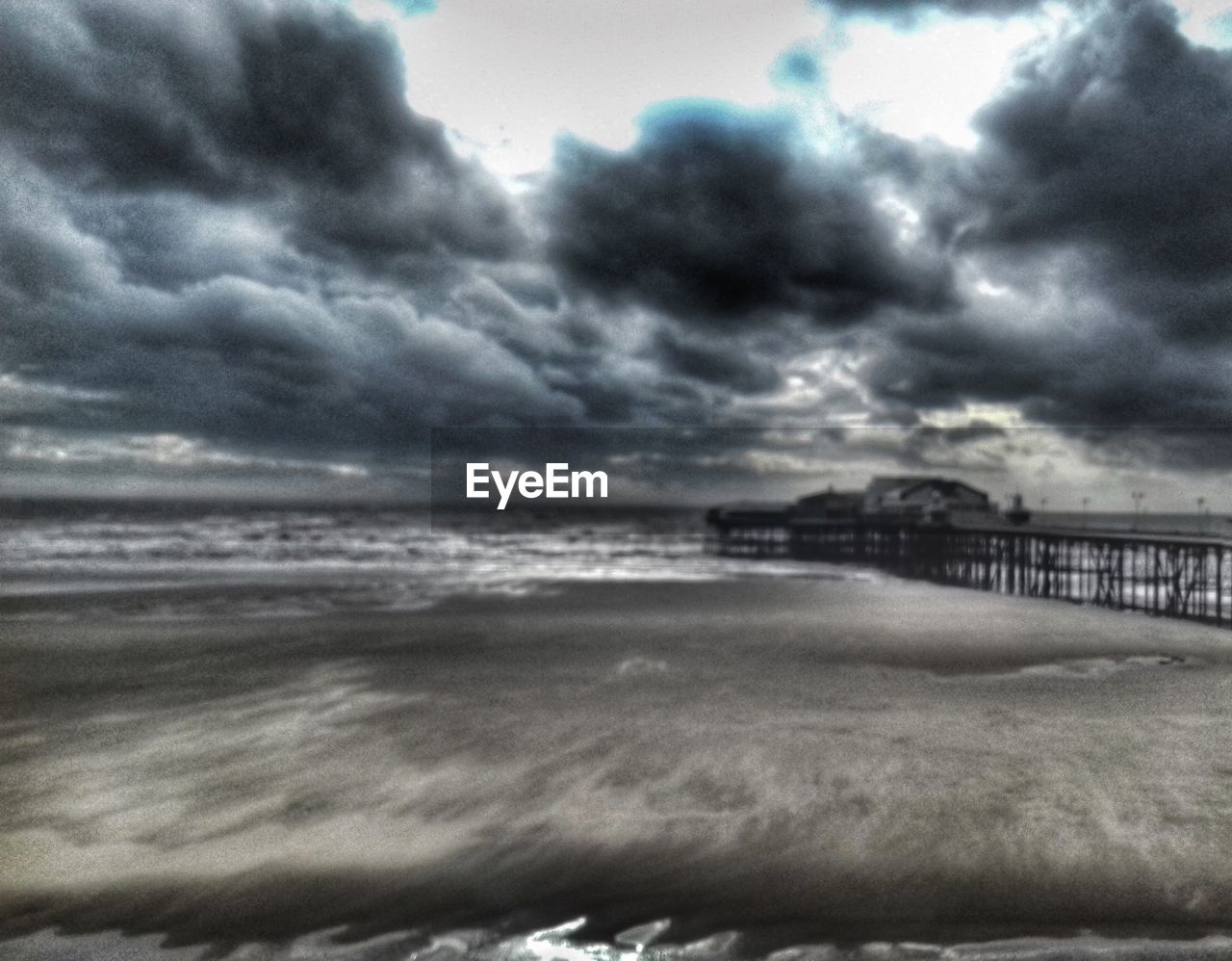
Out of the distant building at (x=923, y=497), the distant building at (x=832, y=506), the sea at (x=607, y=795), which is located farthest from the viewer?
the distant building at (x=923, y=497)

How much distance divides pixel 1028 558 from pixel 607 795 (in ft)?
109

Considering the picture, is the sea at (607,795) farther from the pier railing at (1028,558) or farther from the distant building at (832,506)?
the distant building at (832,506)

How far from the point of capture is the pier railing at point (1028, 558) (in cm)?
2765

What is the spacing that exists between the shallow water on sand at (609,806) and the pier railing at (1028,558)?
15.4 metres

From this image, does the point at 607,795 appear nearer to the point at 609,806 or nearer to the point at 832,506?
the point at 609,806

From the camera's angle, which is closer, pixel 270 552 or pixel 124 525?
pixel 270 552

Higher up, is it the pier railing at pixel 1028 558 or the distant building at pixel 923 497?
the distant building at pixel 923 497

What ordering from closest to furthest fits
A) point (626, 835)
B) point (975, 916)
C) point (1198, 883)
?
point (975, 916), point (1198, 883), point (626, 835)

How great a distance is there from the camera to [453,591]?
26.5 metres

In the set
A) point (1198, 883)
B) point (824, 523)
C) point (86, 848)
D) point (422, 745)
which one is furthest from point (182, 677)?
point (824, 523)

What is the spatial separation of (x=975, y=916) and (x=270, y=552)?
41534mm

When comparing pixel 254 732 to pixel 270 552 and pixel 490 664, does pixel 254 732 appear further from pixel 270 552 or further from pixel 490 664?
pixel 270 552

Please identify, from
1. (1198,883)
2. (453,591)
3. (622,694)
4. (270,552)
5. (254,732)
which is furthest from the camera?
(270,552)

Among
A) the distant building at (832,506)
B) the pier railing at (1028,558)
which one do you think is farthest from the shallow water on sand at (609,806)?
the distant building at (832,506)
